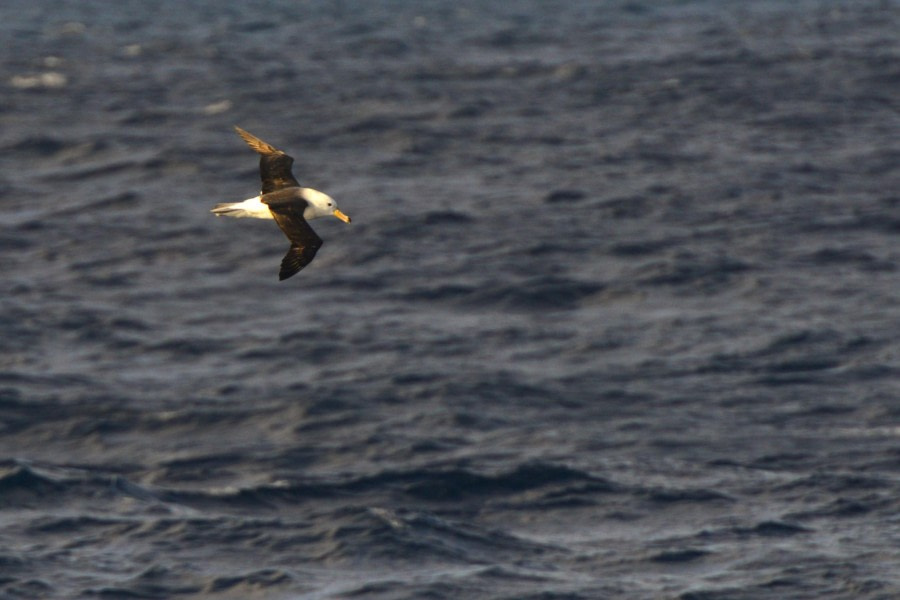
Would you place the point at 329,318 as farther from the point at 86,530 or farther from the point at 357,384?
the point at 86,530

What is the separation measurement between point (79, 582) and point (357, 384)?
15.3m

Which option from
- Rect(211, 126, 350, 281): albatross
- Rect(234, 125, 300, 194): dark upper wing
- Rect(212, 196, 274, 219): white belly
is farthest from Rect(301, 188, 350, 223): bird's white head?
Rect(234, 125, 300, 194): dark upper wing

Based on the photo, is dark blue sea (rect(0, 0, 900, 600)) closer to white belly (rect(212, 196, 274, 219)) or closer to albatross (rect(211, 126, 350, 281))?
albatross (rect(211, 126, 350, 281))

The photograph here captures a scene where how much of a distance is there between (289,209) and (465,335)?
37333 mm

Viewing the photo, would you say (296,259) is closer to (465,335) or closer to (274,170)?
(274,170)

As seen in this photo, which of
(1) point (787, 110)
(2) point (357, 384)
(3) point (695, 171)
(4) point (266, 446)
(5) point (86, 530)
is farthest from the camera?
(1) point (787, 110)

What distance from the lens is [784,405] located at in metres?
52.9

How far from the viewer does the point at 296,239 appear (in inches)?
805

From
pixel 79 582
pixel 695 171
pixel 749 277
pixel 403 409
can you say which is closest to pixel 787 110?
pixel 695 171

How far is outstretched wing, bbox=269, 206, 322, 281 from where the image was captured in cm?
1970

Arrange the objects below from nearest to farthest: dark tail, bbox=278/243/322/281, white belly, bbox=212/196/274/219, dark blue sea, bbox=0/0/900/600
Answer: dark tail, bbox=278/243/322/281
white belly, bbox=212/196/274/219
dark blue sea, bbox=0/0/900/600

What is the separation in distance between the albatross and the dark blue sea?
1978 cm

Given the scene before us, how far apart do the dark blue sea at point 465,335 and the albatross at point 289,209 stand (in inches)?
779

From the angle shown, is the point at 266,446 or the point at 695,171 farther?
the point at 695,171
